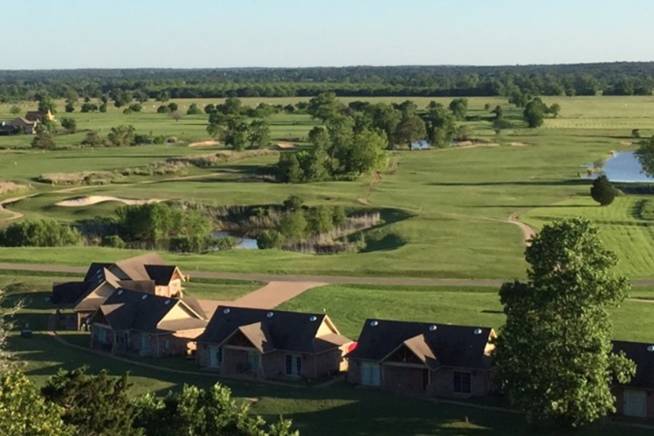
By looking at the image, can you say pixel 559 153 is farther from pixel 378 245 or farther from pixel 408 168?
pixel 378 245

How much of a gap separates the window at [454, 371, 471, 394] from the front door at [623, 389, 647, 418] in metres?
6.75

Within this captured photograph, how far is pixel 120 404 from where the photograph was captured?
105 feet

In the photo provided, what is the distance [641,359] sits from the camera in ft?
141

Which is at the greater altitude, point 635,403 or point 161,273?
point 161,273

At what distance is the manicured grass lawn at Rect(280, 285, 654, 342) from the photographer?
55844mm

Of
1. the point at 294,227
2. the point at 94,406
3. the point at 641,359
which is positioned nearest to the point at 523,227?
the point at 294,227

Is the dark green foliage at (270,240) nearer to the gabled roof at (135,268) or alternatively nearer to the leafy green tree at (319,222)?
the leafy green tree at (319,222)

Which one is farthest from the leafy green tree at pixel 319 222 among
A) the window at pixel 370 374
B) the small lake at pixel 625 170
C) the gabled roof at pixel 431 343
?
the small lake at pixel 625 170

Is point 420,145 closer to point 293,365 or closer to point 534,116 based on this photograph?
point 534,116

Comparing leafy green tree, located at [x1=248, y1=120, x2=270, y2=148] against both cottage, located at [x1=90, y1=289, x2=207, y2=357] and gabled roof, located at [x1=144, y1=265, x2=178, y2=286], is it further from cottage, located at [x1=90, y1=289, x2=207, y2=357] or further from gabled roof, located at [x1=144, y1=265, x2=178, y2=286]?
cottage, located at [x1=90, y1=289, x2=207, y2=357]

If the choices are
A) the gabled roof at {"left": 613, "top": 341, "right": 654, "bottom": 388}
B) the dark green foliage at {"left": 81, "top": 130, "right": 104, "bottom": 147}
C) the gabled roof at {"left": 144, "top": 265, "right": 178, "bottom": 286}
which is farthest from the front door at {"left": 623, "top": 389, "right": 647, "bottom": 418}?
the dark green foliage at {"left": 81, "top": 130, "right": 104, "bottom": 147}

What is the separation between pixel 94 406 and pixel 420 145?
499 feet

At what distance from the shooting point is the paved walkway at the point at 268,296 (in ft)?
202

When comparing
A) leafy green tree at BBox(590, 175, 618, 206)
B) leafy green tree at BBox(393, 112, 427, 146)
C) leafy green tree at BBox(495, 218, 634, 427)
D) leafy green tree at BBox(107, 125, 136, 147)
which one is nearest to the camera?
leafy green tree at BBox(495, 218, 634, 427)
